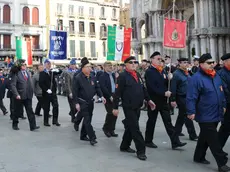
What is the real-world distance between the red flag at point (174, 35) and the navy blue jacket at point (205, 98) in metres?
4.45

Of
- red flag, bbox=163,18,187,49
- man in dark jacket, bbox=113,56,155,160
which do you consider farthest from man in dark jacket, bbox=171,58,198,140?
red flag, bbox=163,18,187,49

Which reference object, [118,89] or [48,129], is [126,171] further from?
[48,129]

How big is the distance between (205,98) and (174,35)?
5067 mm

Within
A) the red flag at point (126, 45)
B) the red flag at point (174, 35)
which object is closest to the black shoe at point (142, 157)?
the red flag at point (174, 35)

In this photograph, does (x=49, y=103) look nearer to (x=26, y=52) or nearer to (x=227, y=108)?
(x=227, y=108)

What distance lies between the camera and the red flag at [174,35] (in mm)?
10109

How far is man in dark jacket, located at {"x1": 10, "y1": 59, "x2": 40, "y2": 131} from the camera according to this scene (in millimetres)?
9492

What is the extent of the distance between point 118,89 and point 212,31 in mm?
16404

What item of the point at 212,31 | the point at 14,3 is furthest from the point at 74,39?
the point at 212,31

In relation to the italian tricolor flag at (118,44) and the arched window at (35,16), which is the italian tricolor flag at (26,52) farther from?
the arched window at (35,16)

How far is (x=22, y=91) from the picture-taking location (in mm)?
9578

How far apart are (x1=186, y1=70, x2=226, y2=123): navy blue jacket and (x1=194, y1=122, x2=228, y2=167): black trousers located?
0.44 feet

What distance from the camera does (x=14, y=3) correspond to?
52375 mm

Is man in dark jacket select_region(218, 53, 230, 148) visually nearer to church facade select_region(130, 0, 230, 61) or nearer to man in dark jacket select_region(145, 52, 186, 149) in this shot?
man in dark jacket select_region(145, 52, 186, 149)
